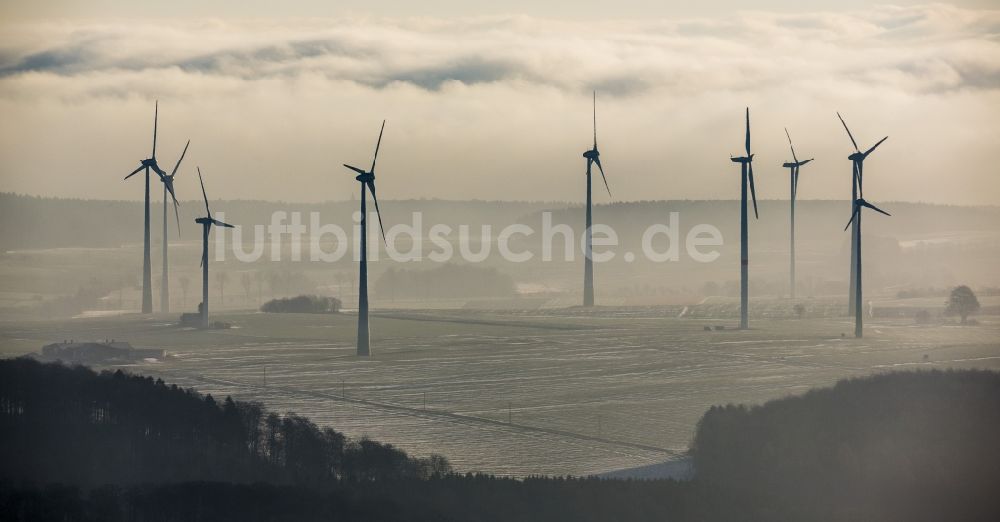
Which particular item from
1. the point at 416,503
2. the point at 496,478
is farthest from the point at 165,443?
the point at 496,478

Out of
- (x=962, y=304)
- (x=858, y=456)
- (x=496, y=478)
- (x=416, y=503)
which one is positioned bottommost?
(x=416, y=503)

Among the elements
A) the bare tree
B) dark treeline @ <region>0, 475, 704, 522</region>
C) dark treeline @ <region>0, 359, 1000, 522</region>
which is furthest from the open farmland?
dark treeline @ <region>0, 359, 1000, 522</region>

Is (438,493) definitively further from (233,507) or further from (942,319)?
(942,319)

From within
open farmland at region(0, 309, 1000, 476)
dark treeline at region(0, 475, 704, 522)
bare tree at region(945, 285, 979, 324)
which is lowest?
dark treeline at region(0, 475, 704, 522)

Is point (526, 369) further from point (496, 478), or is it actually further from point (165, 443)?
point (496, 478)

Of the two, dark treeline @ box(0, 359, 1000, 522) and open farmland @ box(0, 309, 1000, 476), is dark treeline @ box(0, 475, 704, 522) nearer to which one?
dark treeline @ box(0, 359, 1000, 522)

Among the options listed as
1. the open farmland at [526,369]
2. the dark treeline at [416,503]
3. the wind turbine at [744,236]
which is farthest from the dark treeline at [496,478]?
the wind turbine at [744,236]

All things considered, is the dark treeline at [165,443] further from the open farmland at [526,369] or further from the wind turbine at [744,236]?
the wind turbine at [744,236]
